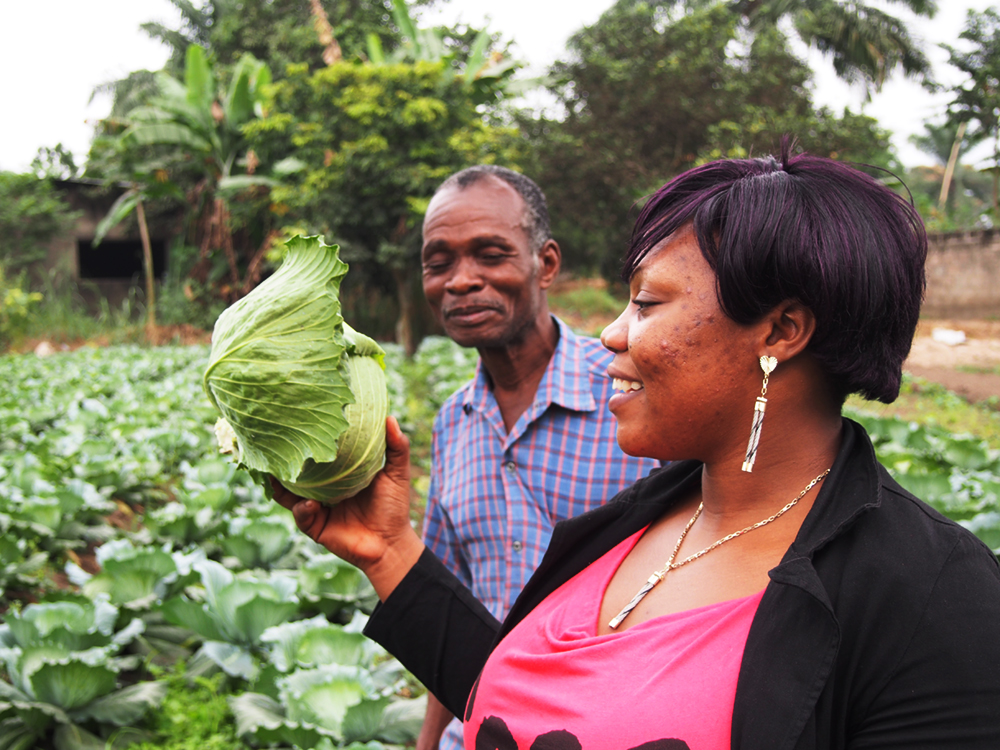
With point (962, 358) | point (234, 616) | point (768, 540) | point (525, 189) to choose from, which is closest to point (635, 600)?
point (768, 540)

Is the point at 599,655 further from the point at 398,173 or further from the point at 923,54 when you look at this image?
the point at 923,54

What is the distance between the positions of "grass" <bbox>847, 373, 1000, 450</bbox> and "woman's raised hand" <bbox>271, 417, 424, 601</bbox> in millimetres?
6520

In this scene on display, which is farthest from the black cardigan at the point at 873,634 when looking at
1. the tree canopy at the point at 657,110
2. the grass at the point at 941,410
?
the tree canopy at the point at 657,110

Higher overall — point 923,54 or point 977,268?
point 923,54

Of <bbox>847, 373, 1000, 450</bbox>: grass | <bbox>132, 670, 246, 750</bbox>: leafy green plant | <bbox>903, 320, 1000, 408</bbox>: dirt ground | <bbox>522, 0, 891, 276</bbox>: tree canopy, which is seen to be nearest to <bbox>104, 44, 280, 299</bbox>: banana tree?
<bbox>522, 0, 891, 276</bbox>: tree canopy

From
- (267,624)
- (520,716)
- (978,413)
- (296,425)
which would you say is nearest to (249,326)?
(296,425)

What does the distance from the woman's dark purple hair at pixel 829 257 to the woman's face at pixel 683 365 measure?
31mm

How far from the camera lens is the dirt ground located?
1235 centimetres

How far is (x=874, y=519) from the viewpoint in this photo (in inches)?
38.4

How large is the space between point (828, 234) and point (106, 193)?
20.4 m

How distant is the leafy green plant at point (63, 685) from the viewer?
251cm

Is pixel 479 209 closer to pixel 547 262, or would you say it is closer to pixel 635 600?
pixel 547 262

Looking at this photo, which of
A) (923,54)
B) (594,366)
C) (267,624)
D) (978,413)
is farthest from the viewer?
(923,54)

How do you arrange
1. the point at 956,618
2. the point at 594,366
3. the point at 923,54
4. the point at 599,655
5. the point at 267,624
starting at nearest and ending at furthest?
the point at 956,618 < the point at 599,655 < the point at 594,366 < the point at 267,624 < the point at 923,54
